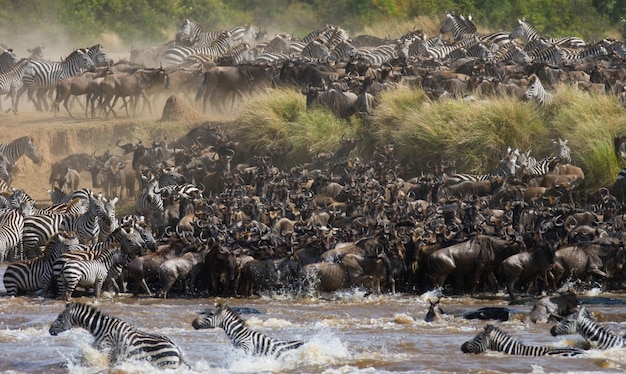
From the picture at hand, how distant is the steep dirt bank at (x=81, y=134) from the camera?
30.1 metres

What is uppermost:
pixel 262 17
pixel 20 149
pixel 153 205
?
pixel 262 17

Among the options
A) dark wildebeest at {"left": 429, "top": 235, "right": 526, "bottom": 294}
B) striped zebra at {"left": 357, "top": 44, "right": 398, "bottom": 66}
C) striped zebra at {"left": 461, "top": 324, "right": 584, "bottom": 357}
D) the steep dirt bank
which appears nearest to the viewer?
striped zebra at {"left": 461, "top": 324, "right": 584, "bottom": 357}

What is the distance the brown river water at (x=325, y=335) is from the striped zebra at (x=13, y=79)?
734 inches

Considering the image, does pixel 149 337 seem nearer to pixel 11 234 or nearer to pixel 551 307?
pixel 551 307

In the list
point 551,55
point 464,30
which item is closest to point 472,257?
point 551,55

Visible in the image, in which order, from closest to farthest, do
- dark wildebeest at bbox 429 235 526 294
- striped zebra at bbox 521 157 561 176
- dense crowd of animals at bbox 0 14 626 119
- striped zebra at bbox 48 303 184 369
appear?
1. striped zebra at bbox 48 303 184 369
2. dark wildebeest at bbox 429 235 526 294
3. striped zebra at bbox 521 157 561 176
4. dense crowd of animals at bbox 0 14 626 119

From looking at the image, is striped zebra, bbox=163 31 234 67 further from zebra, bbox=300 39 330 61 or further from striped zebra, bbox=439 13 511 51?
striped zebra, bbox=439 13 511 51

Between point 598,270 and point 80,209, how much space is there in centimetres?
966

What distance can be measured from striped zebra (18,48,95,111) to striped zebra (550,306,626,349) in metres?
24.2

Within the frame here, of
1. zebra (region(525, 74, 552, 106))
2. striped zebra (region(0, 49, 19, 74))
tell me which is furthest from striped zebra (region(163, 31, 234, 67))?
zebra (region(525, 74, 552, 106))

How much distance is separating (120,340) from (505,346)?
158 inches

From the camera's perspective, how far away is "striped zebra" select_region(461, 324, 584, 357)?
12453 mm

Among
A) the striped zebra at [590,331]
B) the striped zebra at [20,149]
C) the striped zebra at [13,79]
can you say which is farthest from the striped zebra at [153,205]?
the striped zebra at [13,79]

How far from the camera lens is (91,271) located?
16609 millimetres
